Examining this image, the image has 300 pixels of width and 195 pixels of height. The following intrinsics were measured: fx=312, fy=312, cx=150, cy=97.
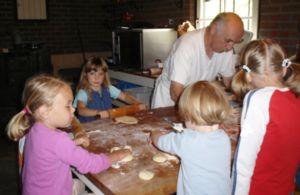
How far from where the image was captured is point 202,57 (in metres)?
2.13

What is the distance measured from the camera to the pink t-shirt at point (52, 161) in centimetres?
121

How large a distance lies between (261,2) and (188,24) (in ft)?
2.53

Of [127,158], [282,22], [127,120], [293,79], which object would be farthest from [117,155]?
[282,22]

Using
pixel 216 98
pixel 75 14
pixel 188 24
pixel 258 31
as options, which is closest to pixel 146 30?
pixel 188 24

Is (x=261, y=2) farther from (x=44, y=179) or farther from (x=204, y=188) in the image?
(x=44, y=179)

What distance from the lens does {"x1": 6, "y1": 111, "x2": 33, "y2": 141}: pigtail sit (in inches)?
53.0

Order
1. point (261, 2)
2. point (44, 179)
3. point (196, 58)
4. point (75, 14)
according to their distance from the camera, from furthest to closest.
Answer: point (75, 14), point (261, 2), point (196, 58), point (44, 179)

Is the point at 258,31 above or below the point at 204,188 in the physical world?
above

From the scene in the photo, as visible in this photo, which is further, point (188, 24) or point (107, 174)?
point (188, 24)

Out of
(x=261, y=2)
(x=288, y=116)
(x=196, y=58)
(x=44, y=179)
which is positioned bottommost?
(x=44, y=179)

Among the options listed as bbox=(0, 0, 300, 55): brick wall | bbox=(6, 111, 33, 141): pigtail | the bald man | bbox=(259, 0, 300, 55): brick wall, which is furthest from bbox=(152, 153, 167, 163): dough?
bbox=(0, 0, 300, 55): brick wall

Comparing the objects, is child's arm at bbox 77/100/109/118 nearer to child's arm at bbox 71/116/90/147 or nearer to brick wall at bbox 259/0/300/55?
child's arm at bbox 71/116/90/147

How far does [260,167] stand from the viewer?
118 centimetres

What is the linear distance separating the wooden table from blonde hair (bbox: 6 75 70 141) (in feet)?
1.00
